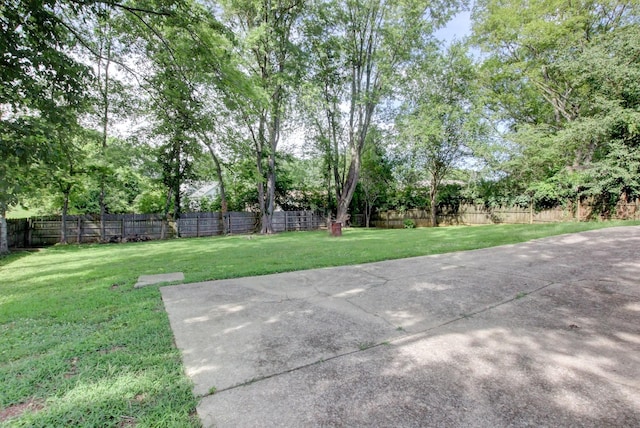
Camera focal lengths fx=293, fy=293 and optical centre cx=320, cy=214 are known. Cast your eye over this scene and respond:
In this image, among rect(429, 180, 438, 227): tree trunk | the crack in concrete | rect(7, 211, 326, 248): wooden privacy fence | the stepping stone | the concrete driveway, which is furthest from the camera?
rect(429, 180, 438, 227): tree trunk

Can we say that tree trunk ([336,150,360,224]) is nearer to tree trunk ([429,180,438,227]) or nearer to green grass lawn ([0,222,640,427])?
tree trunk ([429,180,438,227])

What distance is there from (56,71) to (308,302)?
13.5ft

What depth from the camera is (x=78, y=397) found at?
1590mm

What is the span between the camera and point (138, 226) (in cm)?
1388

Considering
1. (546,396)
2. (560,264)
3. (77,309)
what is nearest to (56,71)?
(77,309)

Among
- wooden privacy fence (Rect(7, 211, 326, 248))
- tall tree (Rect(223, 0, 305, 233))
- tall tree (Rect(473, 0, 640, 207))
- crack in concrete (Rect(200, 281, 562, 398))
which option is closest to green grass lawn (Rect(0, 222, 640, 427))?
crack in concrete (Rect(200, 281, 562, 398))

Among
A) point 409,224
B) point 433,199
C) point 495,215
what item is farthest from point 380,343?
point 433,199

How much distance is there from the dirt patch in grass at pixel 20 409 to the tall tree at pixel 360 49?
45.2 feet

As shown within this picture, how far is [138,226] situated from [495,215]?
1875 centimetres

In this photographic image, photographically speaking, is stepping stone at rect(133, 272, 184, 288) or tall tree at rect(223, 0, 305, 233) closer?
stepping stone at rect(133, 272, 184, 288)

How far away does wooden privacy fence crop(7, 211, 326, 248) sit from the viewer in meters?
12.0

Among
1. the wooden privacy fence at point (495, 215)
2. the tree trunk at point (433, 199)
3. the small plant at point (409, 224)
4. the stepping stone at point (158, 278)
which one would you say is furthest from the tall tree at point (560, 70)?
the stepping stone at point (158, 278)

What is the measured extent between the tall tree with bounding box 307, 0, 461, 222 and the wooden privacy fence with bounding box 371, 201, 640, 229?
5.50 metres

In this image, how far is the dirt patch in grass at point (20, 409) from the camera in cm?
148
